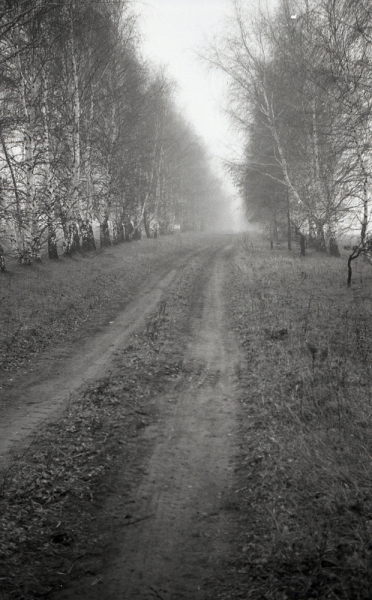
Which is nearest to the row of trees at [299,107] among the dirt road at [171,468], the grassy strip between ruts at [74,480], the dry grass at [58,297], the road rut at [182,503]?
the dry grass at [58,297]

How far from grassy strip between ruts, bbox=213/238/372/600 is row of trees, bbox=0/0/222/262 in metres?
9.61

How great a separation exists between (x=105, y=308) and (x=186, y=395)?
7.54 meters

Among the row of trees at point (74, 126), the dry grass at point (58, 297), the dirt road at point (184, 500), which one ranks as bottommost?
the dirt road at point (184, 500)

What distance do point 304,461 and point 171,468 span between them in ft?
5.51

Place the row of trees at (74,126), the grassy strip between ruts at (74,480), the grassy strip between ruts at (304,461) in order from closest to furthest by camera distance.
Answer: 1. the grassy strip between ruts at (304,461)
2. the grassy strip between ruts at (74,480)
3. the row of trees at (74,126)

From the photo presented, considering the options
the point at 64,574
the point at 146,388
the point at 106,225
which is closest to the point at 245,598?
the point at 64,574

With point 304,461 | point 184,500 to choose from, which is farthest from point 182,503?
point 304,461

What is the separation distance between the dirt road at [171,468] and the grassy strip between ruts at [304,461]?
1.00 ft

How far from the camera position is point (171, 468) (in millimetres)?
5957

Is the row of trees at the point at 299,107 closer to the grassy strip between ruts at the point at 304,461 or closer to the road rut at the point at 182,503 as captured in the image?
the grassy strip between ruts at the point at 304,461

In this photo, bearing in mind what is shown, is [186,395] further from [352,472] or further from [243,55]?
[243,55]

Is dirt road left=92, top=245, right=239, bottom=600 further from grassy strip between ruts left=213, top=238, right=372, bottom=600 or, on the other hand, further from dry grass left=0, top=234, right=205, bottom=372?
dry grass left=0, top=234, right=205, bottom=372

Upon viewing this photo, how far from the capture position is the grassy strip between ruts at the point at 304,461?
3.90 m

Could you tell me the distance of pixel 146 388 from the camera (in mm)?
8547
